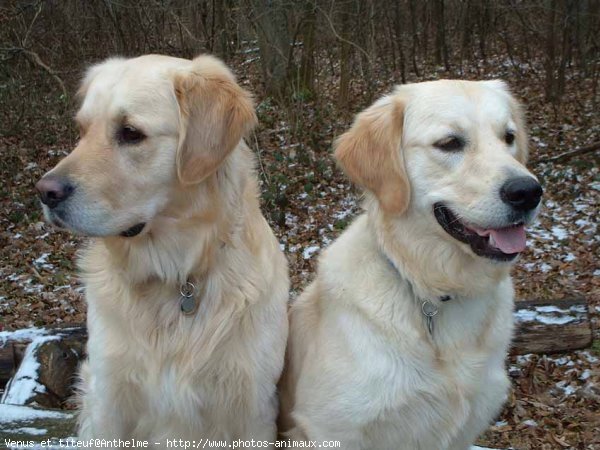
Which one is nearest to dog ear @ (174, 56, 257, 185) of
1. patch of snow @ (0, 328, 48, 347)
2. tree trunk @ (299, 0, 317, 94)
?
patch of snow @ (0, 328, 48, 347)

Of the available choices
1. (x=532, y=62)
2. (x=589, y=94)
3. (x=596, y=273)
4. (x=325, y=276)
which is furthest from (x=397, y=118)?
(x=532, y=62)

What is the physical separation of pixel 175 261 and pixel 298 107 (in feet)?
19.7

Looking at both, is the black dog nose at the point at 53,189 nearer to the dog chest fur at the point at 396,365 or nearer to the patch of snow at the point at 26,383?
the dog chest fur at the point at 396,365

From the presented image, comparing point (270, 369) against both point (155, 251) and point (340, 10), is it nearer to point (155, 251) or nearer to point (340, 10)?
point (155, 251)

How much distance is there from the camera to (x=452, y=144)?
2.44 m

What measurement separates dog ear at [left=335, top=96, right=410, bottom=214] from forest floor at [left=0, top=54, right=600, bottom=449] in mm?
2213

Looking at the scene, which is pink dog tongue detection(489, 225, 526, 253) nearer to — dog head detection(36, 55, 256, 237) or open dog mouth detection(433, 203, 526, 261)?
open dog mouth detection(433, 203, 526, 261)

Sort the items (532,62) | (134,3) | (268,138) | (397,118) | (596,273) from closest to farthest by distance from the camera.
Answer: (397,118)
(596,273)
(134,3)
(268,138)
(532,62)

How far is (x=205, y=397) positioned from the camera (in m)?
2.45

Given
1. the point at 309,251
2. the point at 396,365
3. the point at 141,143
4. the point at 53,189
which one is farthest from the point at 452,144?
the point at 309,251

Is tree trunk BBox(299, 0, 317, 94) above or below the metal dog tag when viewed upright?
below

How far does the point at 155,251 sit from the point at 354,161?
0.90m

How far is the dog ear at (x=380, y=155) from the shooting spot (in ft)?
8.09

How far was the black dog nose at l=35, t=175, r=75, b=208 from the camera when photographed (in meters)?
2.13
